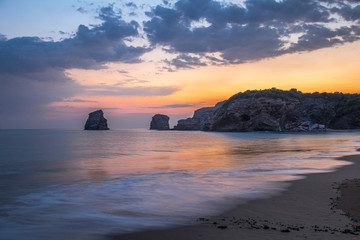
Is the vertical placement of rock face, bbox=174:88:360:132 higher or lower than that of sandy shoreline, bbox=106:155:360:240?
higher

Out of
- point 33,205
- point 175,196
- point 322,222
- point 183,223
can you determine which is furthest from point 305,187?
point 33,205

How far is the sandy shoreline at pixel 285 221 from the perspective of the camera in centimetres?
516

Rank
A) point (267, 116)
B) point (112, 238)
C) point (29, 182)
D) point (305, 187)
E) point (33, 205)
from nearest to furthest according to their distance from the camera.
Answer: point (112, 238) < point (33, 205) < point (305, 187) < point (29, 182) < point (267, 116)

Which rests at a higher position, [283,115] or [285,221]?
[283,115]

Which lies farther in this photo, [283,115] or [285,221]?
[283,115]

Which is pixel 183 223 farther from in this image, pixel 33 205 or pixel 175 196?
pixel 33 205

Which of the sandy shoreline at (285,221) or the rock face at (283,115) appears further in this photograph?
the rock face at (283,115)

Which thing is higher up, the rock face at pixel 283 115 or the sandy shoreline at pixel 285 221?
the rock face at pixel 283 115

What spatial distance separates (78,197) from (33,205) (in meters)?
1.47

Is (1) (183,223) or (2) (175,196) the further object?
(2) (175,196)

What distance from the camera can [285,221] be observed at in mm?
5945

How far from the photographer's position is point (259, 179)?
12.2 metres

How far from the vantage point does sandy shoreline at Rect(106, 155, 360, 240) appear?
203 inches

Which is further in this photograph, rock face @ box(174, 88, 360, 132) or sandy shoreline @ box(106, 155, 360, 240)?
rock face @ box(174, 88, 360, 132)
